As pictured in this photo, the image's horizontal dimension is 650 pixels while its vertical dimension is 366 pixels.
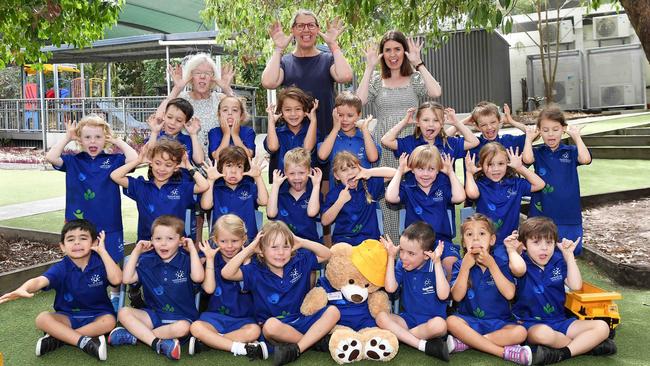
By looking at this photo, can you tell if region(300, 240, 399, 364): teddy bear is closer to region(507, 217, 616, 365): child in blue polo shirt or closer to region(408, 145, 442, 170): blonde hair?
region(408, 145, 442, 170): blonde hair

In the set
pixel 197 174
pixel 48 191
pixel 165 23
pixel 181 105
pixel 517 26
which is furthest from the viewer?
pixel 517 26

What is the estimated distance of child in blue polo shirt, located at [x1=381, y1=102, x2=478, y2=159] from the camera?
15.4 ft

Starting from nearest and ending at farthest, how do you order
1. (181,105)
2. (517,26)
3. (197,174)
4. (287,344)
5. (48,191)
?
(287,344)
(197,174)
(181,105)
(48,191)
(517,26)

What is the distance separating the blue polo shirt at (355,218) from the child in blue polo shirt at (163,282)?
1.04 m

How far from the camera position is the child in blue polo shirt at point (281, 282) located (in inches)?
150

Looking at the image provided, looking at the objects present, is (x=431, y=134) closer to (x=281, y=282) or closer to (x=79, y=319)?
(x=281, y=282)

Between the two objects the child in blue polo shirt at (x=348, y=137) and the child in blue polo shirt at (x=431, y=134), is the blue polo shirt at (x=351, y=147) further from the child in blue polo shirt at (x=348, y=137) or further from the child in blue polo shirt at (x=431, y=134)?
the child in blue polo shirt at (x=431, y=134)

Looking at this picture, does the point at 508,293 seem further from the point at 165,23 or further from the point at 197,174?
the point at 165,23

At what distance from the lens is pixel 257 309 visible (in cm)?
401

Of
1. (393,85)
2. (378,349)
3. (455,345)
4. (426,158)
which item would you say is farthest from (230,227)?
(393,85)

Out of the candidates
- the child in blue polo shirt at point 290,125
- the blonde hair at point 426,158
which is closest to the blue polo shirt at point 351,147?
the child in blue polo shirt at point 290,125

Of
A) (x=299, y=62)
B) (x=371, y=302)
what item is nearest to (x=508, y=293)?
(x=371, y=302)

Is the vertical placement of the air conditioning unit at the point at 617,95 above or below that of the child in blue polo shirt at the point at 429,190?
above

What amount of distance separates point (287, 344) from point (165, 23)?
604 inches
